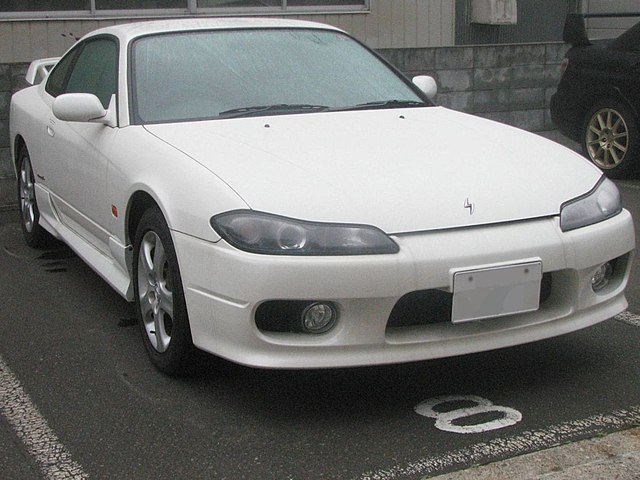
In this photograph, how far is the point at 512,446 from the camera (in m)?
3.28

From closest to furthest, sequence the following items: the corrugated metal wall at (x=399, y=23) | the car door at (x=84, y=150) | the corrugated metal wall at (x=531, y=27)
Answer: the car door at (x=84, y=150), the corrugated metal wall at (x=399, y=23), the corrugated metal wall at (x=531, y=27)

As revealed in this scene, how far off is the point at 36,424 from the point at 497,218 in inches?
69.3

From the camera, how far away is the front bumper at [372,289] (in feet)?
10.8

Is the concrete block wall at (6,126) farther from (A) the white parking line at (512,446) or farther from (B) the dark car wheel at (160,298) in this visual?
(A) the white parking line at (512,446)

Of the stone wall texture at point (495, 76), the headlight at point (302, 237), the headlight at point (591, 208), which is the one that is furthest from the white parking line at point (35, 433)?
the stone wall texture at point (495, 76)

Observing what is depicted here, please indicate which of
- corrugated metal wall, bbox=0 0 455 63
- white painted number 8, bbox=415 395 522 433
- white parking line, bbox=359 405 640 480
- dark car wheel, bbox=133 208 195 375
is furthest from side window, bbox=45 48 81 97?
corrugated metal wall, bbox=0 0 455 63

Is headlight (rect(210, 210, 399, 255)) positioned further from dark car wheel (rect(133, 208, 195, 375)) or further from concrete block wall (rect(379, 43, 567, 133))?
concrete block wall (rect(379, 43, 567, 133))

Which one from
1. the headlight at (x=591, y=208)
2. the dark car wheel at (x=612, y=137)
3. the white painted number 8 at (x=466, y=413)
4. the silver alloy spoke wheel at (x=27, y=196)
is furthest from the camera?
the dark car wheel at (x=612, y=137)

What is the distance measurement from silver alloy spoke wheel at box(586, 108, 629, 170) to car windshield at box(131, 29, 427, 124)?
3.93 metres

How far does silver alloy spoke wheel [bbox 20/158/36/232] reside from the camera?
6.07 metres

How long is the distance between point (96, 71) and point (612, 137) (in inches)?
194

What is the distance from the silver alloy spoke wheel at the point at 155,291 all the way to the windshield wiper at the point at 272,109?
765 millimetres

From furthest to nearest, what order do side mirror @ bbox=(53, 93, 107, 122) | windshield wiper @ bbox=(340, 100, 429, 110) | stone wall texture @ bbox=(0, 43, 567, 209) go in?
1. stone wall texture @ bbox=(0, 43, 567, 209)
2. windshield wiper @ bbox=(340, 100, 429, 110)
3. side mirror @ bbox=(53, 93, 107, 122)

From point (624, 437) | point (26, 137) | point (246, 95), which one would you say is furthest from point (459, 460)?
point (26, 137)
